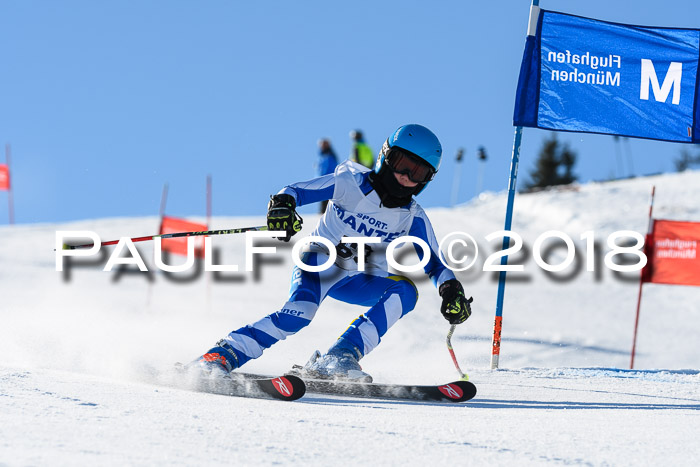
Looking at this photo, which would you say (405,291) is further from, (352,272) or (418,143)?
(418,143)

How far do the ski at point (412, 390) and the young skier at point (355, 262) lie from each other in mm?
68

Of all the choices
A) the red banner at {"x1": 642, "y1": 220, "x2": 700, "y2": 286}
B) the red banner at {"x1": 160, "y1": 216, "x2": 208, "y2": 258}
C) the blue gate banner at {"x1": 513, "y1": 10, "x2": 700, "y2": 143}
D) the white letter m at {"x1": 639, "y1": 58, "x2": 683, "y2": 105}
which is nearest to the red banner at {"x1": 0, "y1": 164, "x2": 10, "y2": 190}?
the red banner at {"x1": 160, "y1": 216, "x2": 208, "y2": 258}

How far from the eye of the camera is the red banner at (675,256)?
8.81 meters

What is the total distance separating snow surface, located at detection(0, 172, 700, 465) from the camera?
2.25m

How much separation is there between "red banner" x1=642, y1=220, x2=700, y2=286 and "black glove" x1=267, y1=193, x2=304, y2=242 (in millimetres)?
6088

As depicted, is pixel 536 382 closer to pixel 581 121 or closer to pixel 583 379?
pixel 583 379

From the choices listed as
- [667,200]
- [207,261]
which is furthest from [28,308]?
[667,200]

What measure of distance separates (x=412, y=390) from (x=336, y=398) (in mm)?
369

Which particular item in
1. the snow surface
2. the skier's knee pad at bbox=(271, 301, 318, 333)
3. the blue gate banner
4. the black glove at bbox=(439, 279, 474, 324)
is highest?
the blue gate banner

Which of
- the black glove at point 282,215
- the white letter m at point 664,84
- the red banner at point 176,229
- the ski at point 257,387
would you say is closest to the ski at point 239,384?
the ski at point 257,387

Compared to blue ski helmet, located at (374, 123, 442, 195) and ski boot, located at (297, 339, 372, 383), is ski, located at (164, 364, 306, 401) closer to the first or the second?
ski boot, located at (297, 339, 372, 383)

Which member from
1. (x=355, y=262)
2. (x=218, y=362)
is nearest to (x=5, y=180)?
(x=355, y=262)

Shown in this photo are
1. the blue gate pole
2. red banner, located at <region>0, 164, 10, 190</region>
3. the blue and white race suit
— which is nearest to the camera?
the blue and white race suit

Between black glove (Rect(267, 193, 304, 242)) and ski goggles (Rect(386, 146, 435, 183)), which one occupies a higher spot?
ski goggles (Rect(386, 146, 435, 183))
